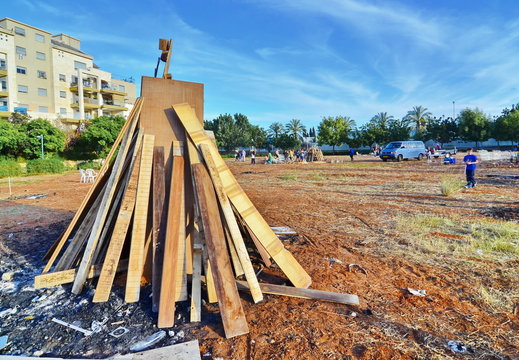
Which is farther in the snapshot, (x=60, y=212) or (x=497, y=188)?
(x=497, y=188)

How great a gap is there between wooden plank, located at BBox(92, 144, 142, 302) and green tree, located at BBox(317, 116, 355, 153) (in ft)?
204

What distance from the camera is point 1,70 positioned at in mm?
Result: 37594

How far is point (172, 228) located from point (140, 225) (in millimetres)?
436

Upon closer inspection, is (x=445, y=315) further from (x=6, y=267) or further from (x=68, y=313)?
(x=6, y=267)

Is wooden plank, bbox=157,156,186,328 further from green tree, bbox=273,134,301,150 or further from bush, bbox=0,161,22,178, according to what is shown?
green tree, bbox=273,134,301,150

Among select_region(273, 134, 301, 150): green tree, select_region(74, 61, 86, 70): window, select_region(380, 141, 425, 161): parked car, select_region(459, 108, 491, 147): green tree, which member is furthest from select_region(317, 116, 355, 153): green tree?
select_region(74, 61, 86, 70): window

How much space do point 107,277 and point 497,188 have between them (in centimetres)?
1398

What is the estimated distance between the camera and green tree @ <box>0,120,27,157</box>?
27.5m

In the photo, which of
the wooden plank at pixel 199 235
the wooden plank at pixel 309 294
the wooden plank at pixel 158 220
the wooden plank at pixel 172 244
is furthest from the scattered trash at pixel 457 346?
the wooden plank at pixel 158 220

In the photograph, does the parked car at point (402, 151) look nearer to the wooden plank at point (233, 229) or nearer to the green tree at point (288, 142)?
the wooden plank at point (233, 229)

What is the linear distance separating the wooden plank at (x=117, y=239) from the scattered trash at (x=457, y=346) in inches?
130

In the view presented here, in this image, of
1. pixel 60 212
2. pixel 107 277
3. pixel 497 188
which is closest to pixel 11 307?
pixel 107 277

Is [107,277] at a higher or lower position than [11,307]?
higher

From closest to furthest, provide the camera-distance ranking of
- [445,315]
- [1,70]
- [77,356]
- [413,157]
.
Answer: [77,356] < [445,315] < [413,157] < [1,70]
